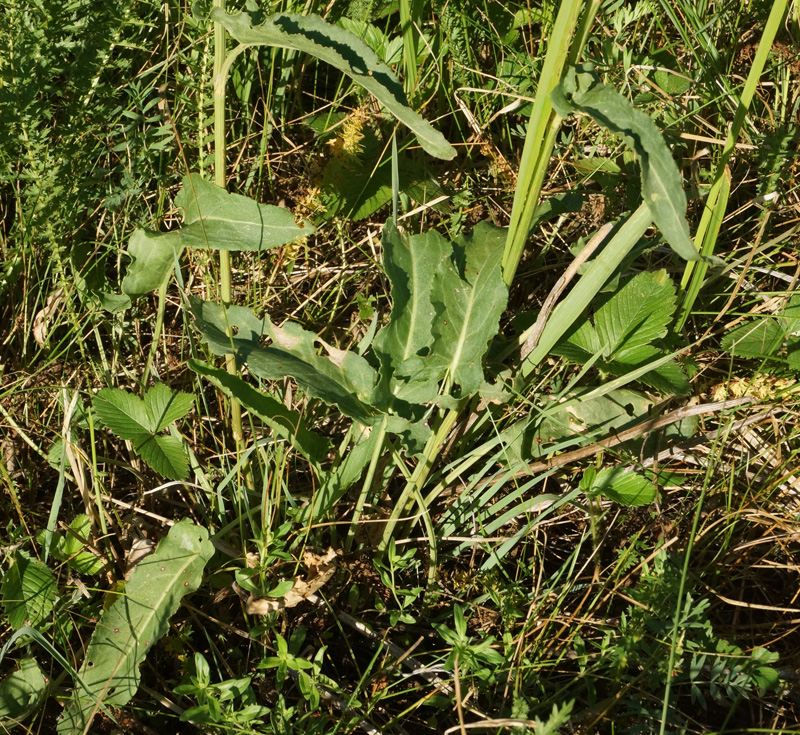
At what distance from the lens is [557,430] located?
1824 millimetres

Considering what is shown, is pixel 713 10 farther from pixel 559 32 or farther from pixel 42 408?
pixel 42 408

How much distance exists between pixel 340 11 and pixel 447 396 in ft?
4.64

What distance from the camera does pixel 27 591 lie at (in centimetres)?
154

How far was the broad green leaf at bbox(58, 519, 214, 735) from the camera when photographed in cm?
143

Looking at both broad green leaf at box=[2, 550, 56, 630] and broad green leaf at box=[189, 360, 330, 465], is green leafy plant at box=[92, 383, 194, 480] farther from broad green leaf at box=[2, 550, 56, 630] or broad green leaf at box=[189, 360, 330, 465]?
broad green leaf at box=[2, 550, 56, 630]

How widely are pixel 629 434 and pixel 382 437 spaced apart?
65cm

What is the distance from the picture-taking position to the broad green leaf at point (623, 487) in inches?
65.2

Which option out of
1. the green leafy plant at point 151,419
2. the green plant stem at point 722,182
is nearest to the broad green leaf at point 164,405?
the green leafy plant at point 151,419

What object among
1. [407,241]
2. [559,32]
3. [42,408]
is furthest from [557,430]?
[42,408]

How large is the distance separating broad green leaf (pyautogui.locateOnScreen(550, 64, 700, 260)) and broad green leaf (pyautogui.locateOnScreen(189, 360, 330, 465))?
81 centimetres

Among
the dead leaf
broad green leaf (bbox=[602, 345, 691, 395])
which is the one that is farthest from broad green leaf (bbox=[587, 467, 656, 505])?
the dead leaf

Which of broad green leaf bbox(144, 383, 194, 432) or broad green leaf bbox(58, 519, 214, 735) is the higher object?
broad green leaf bbox(144, 383, 194, 432)

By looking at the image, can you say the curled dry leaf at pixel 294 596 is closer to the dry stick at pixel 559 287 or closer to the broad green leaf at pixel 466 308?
the broad green leaf at pixel 466 308

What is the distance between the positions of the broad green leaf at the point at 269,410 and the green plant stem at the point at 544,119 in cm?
60
